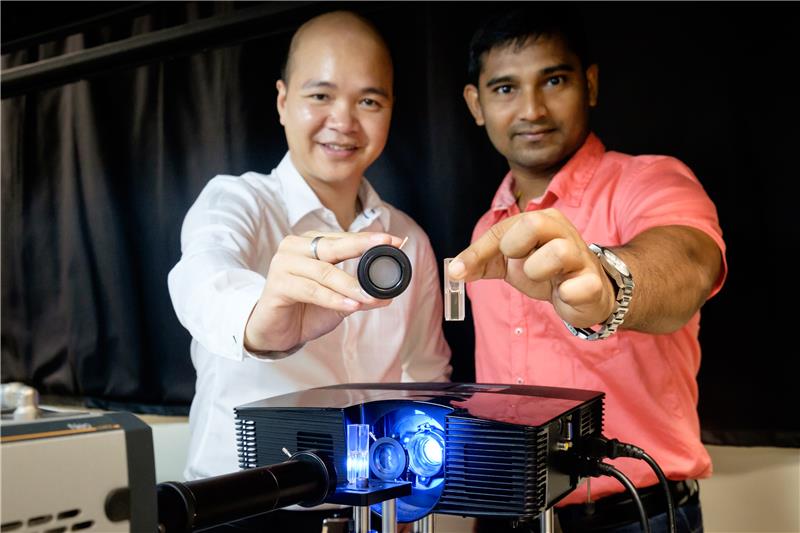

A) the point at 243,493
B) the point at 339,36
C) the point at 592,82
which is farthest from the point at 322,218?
the point at 243,493

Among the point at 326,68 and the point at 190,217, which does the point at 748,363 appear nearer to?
the point at 326,68

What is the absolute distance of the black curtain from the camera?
1666 millimetres

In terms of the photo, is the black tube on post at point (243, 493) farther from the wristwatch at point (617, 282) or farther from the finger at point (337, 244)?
the wristwatch at point (617, 282)

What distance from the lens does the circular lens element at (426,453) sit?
788mm

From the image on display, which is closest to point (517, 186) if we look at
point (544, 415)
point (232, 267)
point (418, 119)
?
point (418, 119)

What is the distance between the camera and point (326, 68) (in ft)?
5.14

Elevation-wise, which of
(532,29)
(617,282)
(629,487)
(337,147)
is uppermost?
(532,29)

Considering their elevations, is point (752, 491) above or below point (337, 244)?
below

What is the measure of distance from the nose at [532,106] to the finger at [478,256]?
2.37 feet

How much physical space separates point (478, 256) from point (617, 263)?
0.19 meters

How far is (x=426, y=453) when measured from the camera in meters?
0.80

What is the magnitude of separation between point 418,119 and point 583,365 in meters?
0.82

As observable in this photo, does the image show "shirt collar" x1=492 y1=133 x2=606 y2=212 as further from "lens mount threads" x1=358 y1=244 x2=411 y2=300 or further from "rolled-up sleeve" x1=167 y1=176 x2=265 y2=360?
"lens mount threads" x1=358 y1=244 x2=411 y2=300

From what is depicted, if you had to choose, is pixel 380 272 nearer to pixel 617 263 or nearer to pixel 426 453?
pixel 426 453
